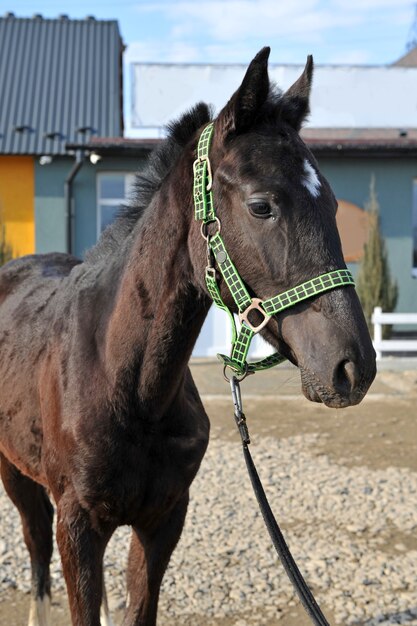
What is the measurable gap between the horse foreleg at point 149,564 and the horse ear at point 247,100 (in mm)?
1436

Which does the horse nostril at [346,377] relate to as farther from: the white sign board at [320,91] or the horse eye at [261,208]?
the white sign board at [320,91]

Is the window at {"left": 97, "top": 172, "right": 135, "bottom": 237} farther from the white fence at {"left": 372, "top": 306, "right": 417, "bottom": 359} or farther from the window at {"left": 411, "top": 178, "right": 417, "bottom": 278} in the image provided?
the window at {"left": 411, "top": 178, "right": 417, "bottom": 278}

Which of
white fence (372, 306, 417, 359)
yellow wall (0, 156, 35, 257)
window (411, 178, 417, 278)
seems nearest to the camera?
white fence (372, 306, 417, 359)

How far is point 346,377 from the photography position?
5.60ft

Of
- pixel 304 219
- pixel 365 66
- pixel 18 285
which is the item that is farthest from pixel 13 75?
pixel 304 219

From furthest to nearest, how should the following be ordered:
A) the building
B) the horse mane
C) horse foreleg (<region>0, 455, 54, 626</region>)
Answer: the building → horse foreleg (<region>0, 455, 54, 626</region>) → the horse mane

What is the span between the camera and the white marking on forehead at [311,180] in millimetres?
1856

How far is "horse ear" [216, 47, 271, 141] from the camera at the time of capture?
73.4 inches

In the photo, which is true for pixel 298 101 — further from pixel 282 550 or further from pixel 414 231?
pixel 414 231

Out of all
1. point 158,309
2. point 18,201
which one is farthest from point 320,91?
point 158,309

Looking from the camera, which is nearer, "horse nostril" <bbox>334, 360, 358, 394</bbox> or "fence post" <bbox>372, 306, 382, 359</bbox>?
"horse nostril" <bbox>334, 360, 358, 394</bbox>

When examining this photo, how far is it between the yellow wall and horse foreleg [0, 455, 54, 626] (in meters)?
10.3

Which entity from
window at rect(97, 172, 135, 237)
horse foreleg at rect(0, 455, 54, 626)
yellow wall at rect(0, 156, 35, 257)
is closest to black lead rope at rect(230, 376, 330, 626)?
horse foreleg at rect(0, 455, 54, 626)

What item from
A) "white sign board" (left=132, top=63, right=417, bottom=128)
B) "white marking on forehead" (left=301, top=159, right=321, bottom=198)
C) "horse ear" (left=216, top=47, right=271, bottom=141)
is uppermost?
"white sign board" (left=132, top=63, right=417, bottom=128)
